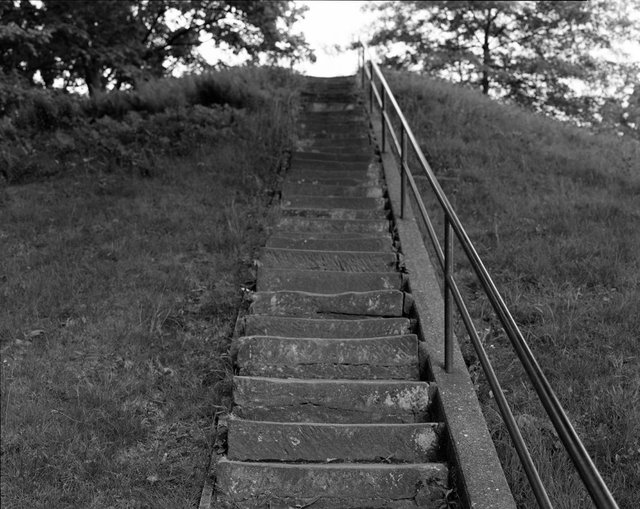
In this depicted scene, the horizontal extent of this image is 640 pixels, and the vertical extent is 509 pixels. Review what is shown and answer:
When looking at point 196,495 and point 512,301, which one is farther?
point 512,301

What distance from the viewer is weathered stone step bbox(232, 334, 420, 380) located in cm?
378

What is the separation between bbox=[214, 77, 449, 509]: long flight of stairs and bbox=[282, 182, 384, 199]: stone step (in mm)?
1369

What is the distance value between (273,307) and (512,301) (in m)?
1.80

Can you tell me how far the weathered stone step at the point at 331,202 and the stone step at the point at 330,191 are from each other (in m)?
0.18

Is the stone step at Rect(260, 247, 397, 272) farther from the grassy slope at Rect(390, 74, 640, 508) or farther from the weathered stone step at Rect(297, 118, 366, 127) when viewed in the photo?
the weathered stone step at Rect(297, 118, 366, 127)

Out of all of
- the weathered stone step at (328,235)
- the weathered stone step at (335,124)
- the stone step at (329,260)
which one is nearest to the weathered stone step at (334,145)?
the weathered stone step at (335,124)

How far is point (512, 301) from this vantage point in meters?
4.64

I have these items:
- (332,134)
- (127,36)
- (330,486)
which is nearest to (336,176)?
(332,134)

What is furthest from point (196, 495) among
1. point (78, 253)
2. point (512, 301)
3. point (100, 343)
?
point (78, 253)

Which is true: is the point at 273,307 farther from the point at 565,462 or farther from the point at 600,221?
the point at 600,221

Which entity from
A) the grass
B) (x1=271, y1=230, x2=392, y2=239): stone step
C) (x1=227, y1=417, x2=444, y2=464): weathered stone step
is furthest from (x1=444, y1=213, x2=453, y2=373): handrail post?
(x1=271, y1=230, x2=392, y2=239): stone step

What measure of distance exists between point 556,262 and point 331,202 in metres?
2.49

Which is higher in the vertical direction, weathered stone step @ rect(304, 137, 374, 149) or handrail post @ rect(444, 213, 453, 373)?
weathered stone step @ rect(304, 137, 374, 149)

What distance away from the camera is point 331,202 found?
673 centimetres
